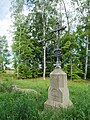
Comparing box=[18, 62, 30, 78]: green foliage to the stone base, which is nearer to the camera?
the stone base

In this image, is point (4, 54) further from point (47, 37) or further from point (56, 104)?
point (56, 104)

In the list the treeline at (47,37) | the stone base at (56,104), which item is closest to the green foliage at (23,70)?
the treeline at (47,37)

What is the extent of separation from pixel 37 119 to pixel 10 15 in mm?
19795

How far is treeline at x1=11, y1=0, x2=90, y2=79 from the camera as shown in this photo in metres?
21.0

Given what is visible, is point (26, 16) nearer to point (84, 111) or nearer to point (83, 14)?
point (83, 14)

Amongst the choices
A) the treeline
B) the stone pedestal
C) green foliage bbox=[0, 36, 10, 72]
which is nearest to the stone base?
the stone pedestal

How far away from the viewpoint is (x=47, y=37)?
2123cm

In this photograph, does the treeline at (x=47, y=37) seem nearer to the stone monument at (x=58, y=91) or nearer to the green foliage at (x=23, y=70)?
the green foliage at (x=23, y=70)

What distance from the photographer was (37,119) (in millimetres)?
3709

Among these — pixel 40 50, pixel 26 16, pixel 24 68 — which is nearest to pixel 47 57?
pixel 40 50

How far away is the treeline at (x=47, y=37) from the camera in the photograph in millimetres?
20984

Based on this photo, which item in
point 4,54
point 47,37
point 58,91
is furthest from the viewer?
point 4,54

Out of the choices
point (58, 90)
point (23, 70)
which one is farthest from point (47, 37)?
point (58, 90)

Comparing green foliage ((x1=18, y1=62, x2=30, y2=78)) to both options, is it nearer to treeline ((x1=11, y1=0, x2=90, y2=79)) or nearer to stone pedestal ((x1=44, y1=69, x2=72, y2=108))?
treeline ((x1=11, y1=0, x2=90, y2=79))
